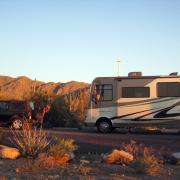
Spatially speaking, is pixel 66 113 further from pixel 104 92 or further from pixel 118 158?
pixel 118 158

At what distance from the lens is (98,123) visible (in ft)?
86.3

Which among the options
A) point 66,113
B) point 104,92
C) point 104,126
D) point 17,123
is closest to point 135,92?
point 104,92

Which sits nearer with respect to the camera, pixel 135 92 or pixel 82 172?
pixel 82 172

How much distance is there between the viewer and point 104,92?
2594cm

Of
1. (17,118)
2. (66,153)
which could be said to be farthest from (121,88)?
(66,153)

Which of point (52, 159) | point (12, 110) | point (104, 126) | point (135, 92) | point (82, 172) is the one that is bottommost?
point (82, 172)

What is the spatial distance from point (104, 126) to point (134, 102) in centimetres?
209

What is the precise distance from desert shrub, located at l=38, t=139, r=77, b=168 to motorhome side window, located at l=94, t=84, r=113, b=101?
37.5ft

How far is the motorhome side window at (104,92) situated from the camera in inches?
1016

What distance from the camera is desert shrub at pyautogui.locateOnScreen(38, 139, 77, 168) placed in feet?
40.6

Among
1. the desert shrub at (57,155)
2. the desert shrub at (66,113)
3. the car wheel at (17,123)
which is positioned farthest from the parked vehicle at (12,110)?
the desert shrub at (57,155)

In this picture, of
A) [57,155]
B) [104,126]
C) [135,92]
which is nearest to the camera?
[57,155]

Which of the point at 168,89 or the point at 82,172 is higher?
the point at 168,89

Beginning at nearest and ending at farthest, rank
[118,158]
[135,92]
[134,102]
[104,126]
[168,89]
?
[118,158]
[168,89]
[135,92]
[134,102]
[104,126]
